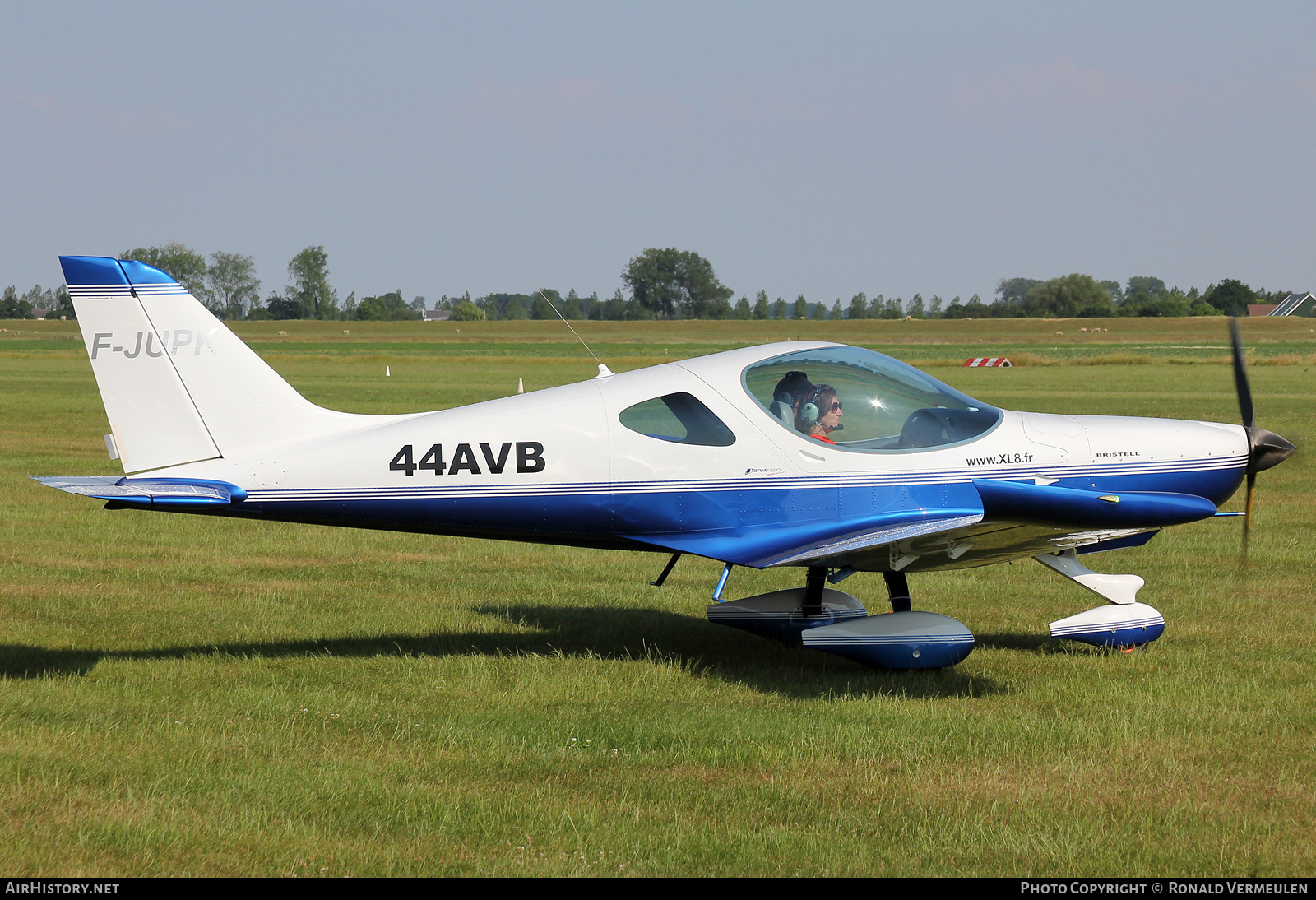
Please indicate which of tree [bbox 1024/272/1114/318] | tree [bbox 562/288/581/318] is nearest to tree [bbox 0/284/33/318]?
tree [bbox 562/288/581/318]

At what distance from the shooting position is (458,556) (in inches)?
490

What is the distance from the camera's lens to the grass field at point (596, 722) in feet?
15.9

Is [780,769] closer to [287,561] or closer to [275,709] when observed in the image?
[275,709]

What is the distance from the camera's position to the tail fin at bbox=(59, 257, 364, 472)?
729 centimetres

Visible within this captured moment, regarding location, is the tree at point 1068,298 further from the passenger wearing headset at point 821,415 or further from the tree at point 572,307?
the passenger wearing headset at point 821,415

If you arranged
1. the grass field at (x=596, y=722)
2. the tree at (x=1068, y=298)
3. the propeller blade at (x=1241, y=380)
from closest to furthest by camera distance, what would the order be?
the grass field at (x=596, y=722) < the propeller blade at (x=1241, y=380) < the tree at (x=1068, y=298)

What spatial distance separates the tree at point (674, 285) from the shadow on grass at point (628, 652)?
5430 inches

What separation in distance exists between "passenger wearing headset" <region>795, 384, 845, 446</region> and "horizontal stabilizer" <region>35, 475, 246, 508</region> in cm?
368

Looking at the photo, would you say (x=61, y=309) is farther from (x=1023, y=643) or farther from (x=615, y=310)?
(x=1023, y=643)

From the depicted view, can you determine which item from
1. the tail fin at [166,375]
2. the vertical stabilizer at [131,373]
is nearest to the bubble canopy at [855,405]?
the tail fin at [166,375]

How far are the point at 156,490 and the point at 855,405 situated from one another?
4.49 metres

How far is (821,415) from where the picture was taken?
7.73 m

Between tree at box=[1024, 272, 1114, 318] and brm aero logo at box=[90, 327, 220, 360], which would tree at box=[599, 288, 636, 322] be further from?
brm aero logo at box=[90, 327, 220, 360]

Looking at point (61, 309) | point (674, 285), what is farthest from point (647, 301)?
point (61, 309)
